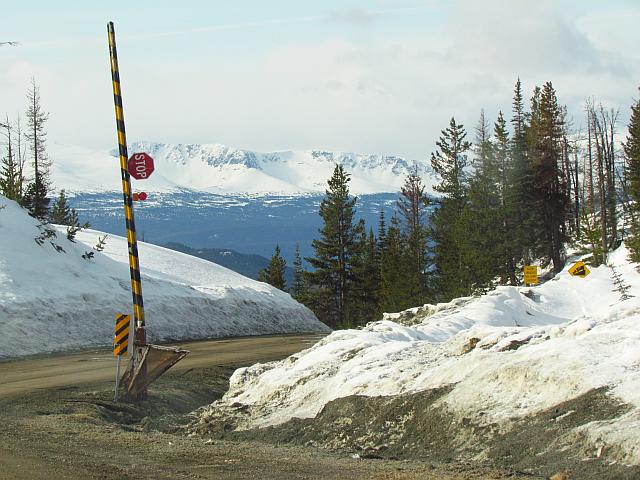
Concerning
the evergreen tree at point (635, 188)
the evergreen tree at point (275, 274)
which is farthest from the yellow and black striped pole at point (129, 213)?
the evergreen tree at point (275, 274)

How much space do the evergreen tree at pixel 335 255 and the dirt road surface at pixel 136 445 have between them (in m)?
40.6

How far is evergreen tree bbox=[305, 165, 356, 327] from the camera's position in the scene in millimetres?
57750

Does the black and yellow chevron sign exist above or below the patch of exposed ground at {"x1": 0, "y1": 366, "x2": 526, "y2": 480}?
above

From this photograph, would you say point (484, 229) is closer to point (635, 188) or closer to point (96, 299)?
point (635, 188)

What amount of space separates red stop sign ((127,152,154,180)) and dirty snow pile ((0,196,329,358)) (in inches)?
425

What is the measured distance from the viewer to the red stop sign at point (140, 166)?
13.6 meters

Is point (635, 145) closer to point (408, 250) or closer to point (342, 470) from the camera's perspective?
point (408, 250)

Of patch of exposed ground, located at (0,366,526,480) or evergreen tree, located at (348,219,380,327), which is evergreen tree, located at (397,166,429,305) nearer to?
evergreen tree, located at (348,219,380,327)

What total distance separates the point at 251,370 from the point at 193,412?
1.70 meters

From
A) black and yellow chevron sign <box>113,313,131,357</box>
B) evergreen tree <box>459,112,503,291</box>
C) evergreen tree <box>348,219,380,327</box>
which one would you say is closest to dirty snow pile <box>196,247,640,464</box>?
black and yellow chevron sign <box>113,313,131,357</box>

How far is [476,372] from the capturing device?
9906mm

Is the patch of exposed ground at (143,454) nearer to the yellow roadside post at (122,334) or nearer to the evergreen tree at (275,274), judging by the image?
the yellow roadside post at (122,334)

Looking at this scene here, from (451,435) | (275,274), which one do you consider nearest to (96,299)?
(451,435)

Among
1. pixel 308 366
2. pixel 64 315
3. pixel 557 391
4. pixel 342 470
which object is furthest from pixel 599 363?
pixel 64 315
